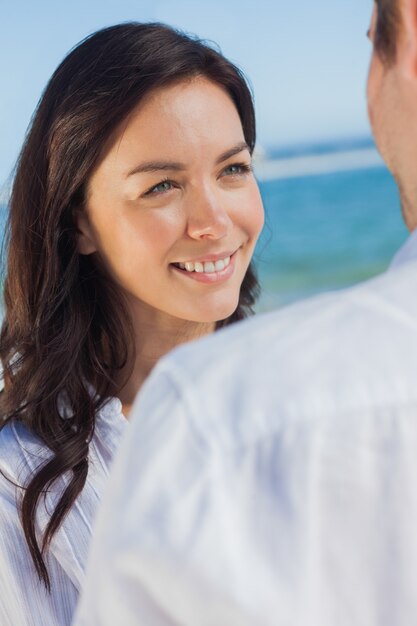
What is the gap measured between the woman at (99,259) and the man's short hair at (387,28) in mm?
1139

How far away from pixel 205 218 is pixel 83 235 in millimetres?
326

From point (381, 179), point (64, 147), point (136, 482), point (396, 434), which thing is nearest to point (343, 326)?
point (396, 434)

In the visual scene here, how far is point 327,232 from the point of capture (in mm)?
16688

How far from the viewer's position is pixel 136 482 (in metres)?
0.67

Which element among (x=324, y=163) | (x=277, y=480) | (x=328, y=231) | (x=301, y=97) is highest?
(x=277, y=480)

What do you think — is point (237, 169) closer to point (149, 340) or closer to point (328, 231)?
point (149, 340)

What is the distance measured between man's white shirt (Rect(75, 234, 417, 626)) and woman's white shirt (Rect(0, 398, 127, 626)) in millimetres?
1162

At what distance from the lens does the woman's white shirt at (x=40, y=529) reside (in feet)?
5.94

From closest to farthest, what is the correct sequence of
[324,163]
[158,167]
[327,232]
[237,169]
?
[158,167] < [237,169] < [327,232] < [324,163]

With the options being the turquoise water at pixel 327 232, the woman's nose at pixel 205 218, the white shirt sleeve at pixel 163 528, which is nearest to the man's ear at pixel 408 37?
the white shirt sleeve at pixel 163 528

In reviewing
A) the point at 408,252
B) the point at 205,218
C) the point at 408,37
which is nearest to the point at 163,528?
the point at 408,252

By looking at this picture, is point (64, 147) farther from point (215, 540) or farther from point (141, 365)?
point (215, 540)

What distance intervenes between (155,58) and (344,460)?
1.56 m

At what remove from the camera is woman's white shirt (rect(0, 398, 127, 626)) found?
1.81 metres
